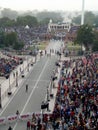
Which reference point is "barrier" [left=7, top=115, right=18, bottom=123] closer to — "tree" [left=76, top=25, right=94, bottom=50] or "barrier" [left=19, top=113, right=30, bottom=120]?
"barrier" [left=19, top=113, right=30, bottom=120]

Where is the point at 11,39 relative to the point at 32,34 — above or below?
above

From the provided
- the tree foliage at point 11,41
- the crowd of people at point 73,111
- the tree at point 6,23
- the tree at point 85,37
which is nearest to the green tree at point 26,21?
the tree at point 6,23

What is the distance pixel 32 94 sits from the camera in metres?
46.8

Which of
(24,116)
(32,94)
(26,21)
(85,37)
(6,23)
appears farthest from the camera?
(26,21)

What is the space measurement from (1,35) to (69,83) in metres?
47.5

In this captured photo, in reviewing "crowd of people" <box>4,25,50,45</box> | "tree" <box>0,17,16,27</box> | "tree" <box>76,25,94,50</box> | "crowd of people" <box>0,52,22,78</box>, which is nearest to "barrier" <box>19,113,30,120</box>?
"crowd of people" <box>0,52,22,78</box>

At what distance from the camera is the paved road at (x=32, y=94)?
3896 cm

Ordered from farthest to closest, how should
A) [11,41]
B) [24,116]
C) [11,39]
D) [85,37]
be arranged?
[85,37] → [11,39] → [11,41] → [24,116]

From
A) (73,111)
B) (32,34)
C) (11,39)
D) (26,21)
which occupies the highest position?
(73,111)

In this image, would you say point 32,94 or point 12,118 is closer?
point 12,118

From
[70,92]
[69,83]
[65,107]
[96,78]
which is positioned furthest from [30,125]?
[96,78]

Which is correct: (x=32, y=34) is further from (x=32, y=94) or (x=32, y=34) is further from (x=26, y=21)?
(x=32, y=94)

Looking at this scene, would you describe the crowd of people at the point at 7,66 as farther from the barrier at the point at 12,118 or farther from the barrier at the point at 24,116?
the barrier at the point at 12,118

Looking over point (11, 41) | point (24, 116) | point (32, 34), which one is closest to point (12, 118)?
point (24, 116)
